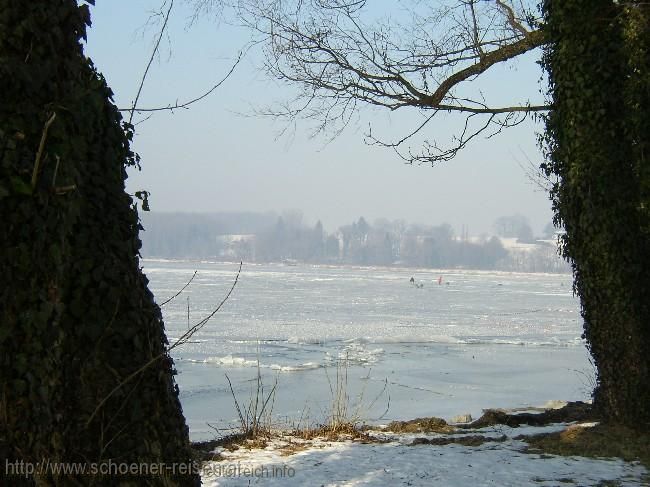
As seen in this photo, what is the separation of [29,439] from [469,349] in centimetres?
1768

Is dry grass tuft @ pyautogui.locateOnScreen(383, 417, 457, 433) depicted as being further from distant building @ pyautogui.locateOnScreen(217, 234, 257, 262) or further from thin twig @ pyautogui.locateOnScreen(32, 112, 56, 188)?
distant building @ pyautogui.locateOnScreen(217, 234, 257, 262)

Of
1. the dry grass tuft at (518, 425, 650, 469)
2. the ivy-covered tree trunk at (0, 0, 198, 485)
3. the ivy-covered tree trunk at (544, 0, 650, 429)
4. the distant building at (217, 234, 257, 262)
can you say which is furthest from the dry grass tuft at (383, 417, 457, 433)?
the distant building at (217, 234, 257, 262)

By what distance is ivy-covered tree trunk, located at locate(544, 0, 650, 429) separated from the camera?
726 centimetres

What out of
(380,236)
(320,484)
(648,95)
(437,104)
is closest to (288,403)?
(437,104)

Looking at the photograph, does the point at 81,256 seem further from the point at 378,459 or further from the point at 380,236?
the point at 380,236

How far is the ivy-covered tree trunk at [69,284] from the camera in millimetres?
2881

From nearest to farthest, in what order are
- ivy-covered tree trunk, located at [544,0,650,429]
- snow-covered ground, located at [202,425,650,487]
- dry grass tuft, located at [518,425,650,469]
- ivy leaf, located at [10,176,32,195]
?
ivy leaf, located at [10,176,32,195], snow-covered ground, located at [202,425,650,487], dry grass tuft, located at [518,425,650,469], ivy-covered tree trunk, located at [544,0,650,429]

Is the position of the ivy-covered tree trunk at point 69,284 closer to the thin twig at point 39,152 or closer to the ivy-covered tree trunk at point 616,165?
the thin twig at point 39,152

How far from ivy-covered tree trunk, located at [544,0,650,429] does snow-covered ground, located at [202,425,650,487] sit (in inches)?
53.7

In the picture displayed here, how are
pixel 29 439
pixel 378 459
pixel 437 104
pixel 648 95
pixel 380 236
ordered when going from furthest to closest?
pixel 380 236 → pixel 437 104 → pixel 648 95 → pixel 378 459 → pixel 29 439

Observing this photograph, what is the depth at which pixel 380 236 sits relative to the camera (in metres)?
155

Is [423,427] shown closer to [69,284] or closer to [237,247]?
[69,284]

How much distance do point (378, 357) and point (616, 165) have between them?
11.0 m

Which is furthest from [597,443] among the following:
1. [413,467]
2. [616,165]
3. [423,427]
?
[616,165]
